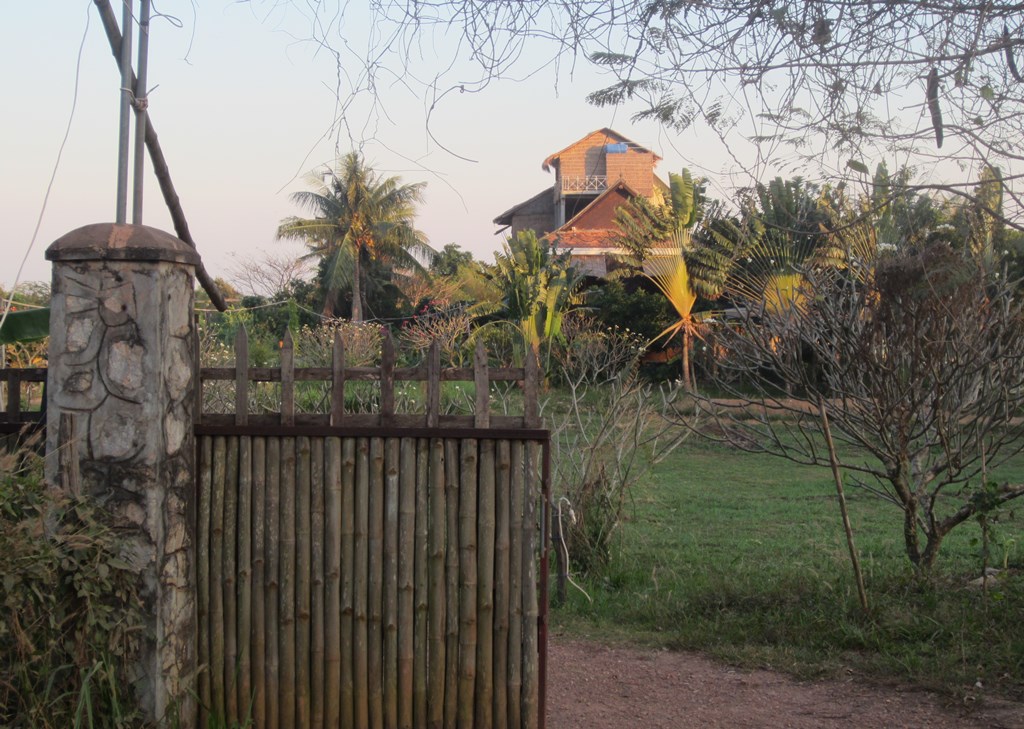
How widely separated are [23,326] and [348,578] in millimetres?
2458

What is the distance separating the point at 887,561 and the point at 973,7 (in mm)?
5612

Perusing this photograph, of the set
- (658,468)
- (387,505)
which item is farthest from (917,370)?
(658,468)

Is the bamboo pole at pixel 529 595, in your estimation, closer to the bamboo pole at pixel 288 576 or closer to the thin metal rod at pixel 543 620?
the thin metal rod at pixel 543 620

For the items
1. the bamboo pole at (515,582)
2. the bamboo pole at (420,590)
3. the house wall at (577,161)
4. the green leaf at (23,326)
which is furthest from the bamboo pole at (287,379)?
the house wall at (577,161)

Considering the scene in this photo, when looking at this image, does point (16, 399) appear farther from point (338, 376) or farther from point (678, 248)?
point (678, 248)

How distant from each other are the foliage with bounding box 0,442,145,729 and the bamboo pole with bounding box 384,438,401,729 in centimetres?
105

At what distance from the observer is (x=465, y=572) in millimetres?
4539

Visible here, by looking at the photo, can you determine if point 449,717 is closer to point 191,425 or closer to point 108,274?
point 191,425

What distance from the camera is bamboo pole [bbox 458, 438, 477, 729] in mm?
4539

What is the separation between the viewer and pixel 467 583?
4.53 m

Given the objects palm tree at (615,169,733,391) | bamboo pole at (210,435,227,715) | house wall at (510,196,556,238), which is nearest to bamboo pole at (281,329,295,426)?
bamboo pole at (210,435,227,715)

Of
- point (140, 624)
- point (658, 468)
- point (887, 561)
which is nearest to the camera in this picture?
point (140, 624)

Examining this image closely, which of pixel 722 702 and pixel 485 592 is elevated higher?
pixel 485 592

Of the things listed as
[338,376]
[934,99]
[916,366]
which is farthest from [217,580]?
[916,366]
